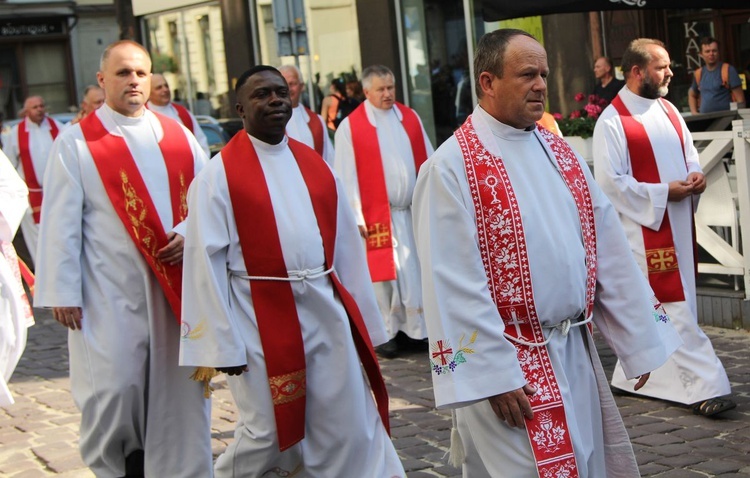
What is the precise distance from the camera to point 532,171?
12.7ft

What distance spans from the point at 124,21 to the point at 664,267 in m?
18.4

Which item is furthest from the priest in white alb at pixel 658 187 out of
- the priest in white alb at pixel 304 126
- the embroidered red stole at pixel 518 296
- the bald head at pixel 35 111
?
the bald head at pixel 35 111

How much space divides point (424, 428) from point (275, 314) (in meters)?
1.78

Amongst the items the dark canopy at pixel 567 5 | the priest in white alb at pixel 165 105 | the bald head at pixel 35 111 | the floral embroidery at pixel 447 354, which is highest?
the bald head at pixel 35 111

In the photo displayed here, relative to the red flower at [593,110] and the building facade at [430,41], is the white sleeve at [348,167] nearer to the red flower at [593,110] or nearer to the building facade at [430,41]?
the red flower at [593,110]

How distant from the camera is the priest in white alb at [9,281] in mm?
6727

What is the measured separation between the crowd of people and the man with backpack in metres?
5.66

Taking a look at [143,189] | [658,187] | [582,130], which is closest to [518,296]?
[143,189]

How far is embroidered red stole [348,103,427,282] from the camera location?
894cm

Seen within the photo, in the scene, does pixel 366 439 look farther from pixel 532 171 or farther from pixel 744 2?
pixel 744 2

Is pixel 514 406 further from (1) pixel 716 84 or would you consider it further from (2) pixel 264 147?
(1) pixel 716 84

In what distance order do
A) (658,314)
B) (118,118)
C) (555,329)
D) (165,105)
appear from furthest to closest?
(165,105) < (118,118) < (658,314) < (555,329)

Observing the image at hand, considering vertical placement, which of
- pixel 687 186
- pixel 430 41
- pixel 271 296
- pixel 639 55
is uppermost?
pixel 430 41

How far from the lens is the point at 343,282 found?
5340 mm
